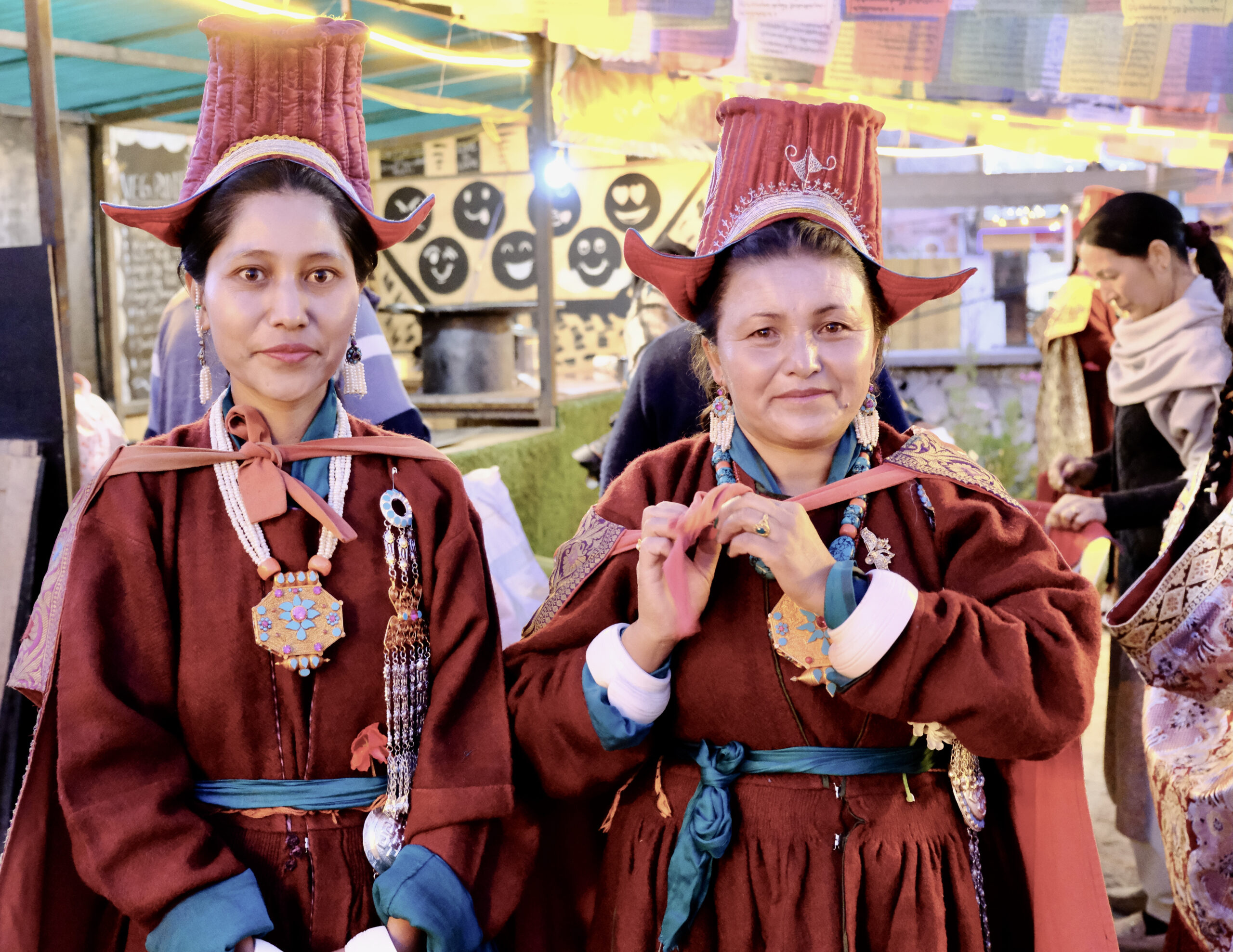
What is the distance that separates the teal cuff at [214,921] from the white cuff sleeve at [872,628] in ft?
2.79

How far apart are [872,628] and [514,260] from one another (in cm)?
1098

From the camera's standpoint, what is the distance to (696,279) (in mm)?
1718

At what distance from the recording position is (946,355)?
33.8 ft

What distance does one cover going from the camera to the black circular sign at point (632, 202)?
11352 mm

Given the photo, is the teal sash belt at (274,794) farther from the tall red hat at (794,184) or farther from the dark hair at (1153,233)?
the dark hair at (1153,233)

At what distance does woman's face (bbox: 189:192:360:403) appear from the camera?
62.5 inches

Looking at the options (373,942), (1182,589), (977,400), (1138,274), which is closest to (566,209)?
(977,400)

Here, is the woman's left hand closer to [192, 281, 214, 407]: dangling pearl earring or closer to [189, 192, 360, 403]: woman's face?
[189, 192, 360, 403]: woman's face

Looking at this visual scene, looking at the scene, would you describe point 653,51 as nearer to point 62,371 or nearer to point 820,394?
point 62,371

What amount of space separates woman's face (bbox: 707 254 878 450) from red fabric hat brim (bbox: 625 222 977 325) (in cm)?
7

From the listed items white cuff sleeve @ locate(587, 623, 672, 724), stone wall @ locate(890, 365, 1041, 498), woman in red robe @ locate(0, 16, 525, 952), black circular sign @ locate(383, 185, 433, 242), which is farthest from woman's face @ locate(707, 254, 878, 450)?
black circular sign @ locate(383, 185, 433, 242)

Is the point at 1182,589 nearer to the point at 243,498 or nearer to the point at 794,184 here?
the point at 794,184

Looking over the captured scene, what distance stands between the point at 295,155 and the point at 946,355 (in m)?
9.41

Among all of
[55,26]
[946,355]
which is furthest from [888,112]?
[55,26]
